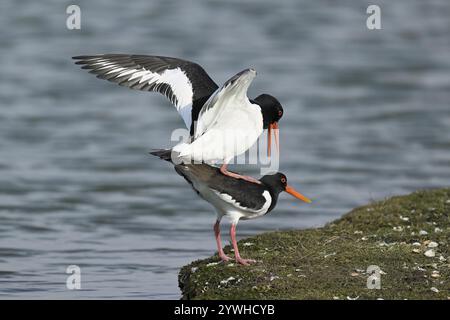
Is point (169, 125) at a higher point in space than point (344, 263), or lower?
higher

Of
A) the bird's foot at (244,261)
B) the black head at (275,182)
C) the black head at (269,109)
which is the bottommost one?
the bird's foot at (244,261)

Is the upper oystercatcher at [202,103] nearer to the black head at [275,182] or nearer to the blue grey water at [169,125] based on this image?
the black head at [275,182]

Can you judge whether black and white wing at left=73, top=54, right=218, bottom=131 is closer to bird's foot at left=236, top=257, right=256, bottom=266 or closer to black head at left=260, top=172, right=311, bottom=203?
black head at left=260, top=172, right=311, bottom=203

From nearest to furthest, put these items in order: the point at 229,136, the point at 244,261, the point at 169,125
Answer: the point at 244,261
the point at 229,136
the point at 169,125

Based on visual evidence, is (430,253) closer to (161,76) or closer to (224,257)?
(224,257)

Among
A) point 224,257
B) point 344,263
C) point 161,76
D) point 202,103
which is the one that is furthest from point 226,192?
point 161,76

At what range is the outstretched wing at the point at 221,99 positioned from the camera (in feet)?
23.1

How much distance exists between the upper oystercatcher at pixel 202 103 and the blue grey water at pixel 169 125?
1306 mm

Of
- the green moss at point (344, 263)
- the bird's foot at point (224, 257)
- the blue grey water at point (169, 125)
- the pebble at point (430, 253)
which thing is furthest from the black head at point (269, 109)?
the pebble at point (430, 253)

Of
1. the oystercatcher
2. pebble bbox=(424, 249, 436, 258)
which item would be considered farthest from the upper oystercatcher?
pebble bbox=(424, 249, 436, 258)

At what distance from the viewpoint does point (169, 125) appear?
49.1 feet

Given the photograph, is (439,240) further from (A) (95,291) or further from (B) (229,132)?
(A) (95,291)

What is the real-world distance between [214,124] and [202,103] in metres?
0.29
